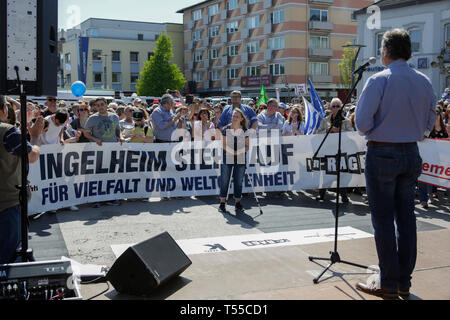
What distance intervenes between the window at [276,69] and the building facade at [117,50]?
2363 cm

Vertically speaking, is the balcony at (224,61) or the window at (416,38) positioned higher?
the balcony at (224,61)

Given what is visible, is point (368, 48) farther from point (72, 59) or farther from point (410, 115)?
point (72, 59)

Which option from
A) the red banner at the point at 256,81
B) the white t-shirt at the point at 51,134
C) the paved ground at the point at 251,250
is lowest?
the paved ground at the point at 251,250

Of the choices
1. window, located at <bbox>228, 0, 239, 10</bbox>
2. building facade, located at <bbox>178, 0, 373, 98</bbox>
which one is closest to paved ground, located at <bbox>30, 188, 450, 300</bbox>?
building facade, located at <bbox>178, 0, 373, 98</bbox>

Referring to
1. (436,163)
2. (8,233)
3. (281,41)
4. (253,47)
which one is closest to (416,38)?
(281,41)

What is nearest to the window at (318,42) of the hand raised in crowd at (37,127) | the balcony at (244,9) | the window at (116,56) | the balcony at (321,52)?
the balcony at (321,52)

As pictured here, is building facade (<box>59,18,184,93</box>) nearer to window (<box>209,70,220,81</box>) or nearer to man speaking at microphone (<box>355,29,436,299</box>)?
window (<box>209,70,220,81</box>)

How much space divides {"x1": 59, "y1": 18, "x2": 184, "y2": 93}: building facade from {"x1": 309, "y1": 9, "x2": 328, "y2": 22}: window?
27.3m

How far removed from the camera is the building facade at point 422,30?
3751 cm

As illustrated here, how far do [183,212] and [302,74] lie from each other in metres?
49.0

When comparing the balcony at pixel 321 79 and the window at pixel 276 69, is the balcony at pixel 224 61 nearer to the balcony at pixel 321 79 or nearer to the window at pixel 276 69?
the window at pixel 276 69

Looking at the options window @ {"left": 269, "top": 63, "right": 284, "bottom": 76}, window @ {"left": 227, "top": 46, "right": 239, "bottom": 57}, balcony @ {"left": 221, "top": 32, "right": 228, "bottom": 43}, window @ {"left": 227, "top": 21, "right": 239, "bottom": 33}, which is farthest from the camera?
balcony @ {"left": 221, "top": 32, "right": 228, "bottom": 43}

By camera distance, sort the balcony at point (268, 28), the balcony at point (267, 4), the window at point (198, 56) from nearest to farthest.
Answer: the balcony at point (267, 4), the balcony at point (268, 28), the window at point (198, 56)

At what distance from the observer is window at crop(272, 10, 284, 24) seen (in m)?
55.1
